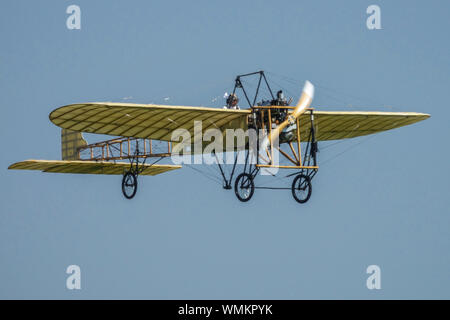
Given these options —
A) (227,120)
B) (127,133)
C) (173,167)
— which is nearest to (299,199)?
(227,120)

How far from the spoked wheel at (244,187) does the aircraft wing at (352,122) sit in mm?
3656

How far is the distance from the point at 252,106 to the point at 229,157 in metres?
3.15

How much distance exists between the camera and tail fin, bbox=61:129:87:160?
36.2m

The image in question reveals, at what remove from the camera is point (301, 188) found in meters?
28.2

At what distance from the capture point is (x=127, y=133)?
30.4 meters

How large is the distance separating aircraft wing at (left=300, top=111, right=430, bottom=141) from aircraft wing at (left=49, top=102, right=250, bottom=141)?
268 cm

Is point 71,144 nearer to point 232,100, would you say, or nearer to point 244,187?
point 232,100

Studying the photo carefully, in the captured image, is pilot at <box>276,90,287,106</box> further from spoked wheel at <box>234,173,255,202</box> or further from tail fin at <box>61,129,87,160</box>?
tail fin at <box>61,129,87,160</box>

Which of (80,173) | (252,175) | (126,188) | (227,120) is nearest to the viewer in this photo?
(252,175)

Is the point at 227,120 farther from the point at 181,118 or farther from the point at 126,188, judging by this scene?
the point at 126,188

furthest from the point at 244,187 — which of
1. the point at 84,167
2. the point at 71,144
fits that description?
the point at 71,144

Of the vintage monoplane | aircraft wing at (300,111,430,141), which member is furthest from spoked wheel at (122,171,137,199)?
aircraft wing at (300,111,430,141)

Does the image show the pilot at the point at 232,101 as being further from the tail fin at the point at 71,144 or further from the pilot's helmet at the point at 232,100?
the tail fin at the point at 71,144

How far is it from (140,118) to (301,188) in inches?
210
